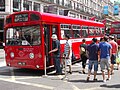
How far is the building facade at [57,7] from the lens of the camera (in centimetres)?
4509

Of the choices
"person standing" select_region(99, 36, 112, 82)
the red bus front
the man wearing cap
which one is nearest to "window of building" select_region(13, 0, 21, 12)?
the red bus front

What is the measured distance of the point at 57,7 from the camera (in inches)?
2408

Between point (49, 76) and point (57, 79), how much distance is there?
37.5 inches

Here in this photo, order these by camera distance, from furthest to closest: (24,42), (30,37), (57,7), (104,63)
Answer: (57,7) → (24,42) → (30,37) → (104,63)

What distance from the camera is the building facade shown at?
4509cm

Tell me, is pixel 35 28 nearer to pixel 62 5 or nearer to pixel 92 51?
pixel 92 51

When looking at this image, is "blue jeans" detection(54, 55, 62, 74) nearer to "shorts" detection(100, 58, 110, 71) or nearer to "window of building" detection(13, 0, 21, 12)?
"shorts" detection(100, 58, 110, 71)

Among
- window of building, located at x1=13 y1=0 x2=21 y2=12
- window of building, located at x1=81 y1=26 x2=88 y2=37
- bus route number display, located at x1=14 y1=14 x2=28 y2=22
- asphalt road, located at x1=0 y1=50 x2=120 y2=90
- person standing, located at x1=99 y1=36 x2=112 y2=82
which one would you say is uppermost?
window of building, located at x1=13 y1=0 x2=21 y2=12

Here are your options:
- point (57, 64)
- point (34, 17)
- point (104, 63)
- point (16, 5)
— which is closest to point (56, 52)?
point (57, 64)

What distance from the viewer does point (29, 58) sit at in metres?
13.6

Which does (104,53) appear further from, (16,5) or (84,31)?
(16,5)

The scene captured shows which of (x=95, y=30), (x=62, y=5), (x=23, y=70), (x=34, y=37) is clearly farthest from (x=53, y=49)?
(x=62, y=5)

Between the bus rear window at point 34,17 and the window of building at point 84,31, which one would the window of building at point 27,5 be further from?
the bus rear window at point 34,17

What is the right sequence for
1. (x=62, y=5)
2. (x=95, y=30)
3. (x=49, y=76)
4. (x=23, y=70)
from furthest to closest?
(x=62, y=5), (x=95, y=30), (x=23, y=70), (x=49, y=76)
